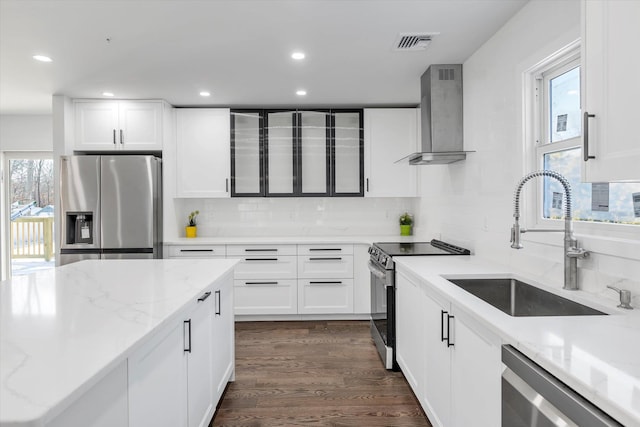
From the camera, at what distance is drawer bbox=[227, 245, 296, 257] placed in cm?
421

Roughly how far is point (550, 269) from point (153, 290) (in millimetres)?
2028

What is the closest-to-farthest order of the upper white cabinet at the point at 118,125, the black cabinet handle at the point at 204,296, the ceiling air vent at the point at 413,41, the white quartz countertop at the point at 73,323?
the white quartz countertop at the point at 73,323
the black cabinet handle at the point at 204,296
the ceiling air vent at the point at 413,41
the upper white cabinet at the point at 118,125

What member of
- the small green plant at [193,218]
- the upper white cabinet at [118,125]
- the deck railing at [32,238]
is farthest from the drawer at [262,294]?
the deck railing at [32,238]

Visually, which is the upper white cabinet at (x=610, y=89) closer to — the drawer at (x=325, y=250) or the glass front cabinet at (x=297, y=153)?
the drawer at (x=325, y=250)

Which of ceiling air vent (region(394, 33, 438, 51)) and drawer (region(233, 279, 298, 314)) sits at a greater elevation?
ceiling air vent (region(394, 33, 438, 51))

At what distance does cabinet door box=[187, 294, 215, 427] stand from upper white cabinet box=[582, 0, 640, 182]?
1.75 metres

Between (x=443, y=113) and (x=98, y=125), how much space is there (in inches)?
141

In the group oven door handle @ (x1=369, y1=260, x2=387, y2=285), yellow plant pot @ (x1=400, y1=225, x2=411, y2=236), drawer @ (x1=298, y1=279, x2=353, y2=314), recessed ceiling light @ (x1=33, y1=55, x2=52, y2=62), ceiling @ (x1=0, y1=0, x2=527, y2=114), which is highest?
recessed ceiling light @ (x1=33, y1=55, x2=52, y2=62)

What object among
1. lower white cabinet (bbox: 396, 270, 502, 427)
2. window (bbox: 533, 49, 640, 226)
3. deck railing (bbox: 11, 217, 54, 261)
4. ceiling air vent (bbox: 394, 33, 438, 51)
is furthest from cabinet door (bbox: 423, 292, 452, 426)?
deck railing (bbox: 11, 217, 54, 261)

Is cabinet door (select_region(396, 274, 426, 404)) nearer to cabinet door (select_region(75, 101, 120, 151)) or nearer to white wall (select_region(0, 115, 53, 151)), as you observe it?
cabinet door (select_region(75, 101, 120, 151))

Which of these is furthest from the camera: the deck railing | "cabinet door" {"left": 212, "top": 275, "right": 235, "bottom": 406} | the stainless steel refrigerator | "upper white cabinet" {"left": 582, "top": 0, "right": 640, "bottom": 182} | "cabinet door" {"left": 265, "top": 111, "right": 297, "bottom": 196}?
the deck railing

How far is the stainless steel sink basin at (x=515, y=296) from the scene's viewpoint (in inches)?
72.7

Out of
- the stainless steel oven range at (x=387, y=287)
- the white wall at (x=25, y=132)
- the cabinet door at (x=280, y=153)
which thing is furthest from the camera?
the white wall at (x=25, y=132)

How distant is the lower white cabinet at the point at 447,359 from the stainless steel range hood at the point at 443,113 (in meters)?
1.11
